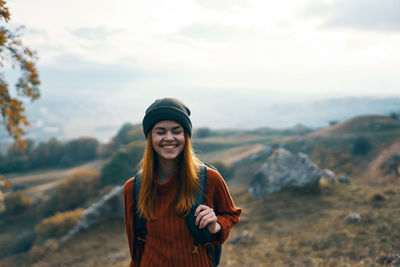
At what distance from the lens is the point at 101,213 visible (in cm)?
1667

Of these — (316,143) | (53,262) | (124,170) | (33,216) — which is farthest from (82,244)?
(316,143)

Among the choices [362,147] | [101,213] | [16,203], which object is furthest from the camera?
[16,203]

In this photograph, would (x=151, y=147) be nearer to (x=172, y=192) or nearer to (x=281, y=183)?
(x=172, y=192)

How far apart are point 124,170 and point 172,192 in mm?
34740

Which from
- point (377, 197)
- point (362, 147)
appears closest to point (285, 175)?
point (377, 197)

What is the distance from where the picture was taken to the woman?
8.29 feet

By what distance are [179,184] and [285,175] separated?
1433cm

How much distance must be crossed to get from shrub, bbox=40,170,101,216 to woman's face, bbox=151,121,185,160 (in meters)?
34.4

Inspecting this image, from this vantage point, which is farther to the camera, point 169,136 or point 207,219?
point 169,136

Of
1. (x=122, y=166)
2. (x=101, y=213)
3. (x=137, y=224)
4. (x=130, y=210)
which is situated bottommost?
(x=122, y=166)

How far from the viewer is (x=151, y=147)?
107 inches

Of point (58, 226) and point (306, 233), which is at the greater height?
point (306, 233)

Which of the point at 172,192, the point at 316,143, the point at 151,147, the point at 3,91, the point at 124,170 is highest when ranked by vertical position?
the point at 3,91

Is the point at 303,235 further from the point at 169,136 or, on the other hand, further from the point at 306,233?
the point at 169,136
